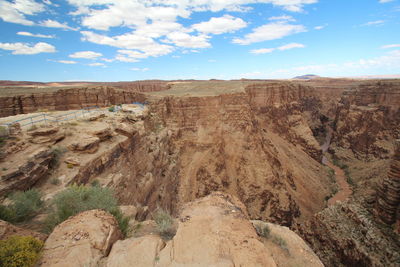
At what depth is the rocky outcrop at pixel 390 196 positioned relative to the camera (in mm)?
11180

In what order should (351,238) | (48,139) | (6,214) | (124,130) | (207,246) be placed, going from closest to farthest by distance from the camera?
(207,246) < (6,214) < (48,139) < (351,238) < (124,130)

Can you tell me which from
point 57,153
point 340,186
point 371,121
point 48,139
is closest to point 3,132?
point 48,139

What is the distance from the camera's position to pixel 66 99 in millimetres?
19484

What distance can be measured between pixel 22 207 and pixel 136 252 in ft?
13.2

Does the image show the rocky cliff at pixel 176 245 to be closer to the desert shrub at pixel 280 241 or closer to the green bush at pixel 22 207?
the desert shrub at pixel 280 241

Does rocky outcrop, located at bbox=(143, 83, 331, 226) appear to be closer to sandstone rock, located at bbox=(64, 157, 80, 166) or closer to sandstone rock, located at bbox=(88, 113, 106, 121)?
sandstone rock, located at bbox=(88, 113, 106, 121)

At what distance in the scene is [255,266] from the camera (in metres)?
3.60

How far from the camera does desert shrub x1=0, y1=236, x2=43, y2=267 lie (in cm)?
345

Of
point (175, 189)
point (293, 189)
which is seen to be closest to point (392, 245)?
point (293, 189)

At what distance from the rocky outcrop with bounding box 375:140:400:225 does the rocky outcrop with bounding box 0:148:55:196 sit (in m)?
16.3

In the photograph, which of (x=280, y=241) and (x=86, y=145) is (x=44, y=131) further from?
(x=280, y=241)

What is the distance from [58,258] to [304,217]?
19892 millimetres

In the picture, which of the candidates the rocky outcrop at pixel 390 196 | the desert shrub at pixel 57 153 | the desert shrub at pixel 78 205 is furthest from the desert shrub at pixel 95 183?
the rocky outcrop at pixel 390 196

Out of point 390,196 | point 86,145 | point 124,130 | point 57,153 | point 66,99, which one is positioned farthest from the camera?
point 66,99
